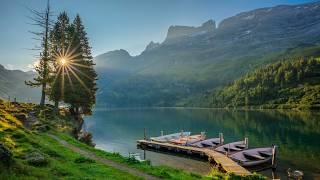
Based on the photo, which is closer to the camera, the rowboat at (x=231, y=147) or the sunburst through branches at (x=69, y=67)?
the rowboat at (x=231, y=147)

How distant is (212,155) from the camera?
57000mm

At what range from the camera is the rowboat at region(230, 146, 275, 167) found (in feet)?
170

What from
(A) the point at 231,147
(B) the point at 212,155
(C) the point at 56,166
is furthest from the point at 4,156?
(A) the point at 231,147

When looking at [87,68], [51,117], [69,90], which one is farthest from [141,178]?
[87,68]

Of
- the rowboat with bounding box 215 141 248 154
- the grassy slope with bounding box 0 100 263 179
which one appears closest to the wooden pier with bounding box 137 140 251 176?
the rowboat with bounding box 215 141 248 154

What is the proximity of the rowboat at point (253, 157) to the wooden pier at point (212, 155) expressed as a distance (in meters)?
1.93

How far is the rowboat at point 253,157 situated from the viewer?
5177cm

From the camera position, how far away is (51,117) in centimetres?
6022

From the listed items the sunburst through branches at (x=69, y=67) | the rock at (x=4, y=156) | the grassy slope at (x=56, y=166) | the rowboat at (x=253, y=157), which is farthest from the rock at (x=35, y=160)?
the sunburst through branches at (x=69, y=67)

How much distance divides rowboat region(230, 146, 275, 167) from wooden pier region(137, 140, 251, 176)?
1.93 meters

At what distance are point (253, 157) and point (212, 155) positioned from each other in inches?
277

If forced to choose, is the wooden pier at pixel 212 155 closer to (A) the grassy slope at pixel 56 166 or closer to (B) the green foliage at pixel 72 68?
(A) the grassy slope at pixel 56 166

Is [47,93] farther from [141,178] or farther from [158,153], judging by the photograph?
[141,178]

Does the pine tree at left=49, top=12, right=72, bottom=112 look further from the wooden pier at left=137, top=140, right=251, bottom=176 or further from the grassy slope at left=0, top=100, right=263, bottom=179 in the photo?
the grassy slope at left=0, top=100, right=263, bottom=179
